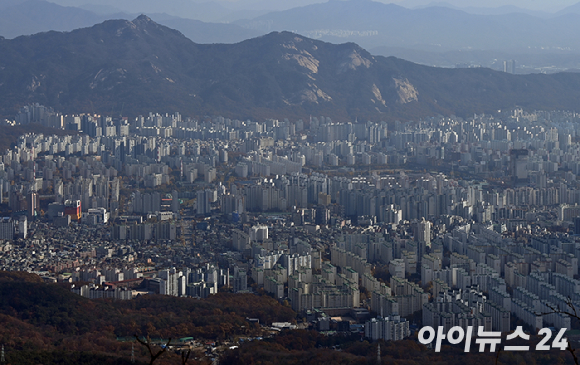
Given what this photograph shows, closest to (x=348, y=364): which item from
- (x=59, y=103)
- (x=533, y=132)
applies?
(x=533, y=132)

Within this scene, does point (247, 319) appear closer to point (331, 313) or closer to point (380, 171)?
point (331, 313)

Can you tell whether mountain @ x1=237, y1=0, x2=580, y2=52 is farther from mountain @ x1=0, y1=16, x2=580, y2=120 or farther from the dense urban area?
the dense urban area

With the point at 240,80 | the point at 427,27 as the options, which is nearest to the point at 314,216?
the point at 240,80

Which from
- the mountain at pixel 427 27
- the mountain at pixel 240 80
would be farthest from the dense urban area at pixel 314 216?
the mountain at pixel 427 27

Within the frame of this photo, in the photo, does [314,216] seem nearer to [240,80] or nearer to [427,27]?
[240,80]

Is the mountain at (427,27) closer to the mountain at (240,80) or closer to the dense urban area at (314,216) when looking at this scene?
the mountain at (240,80)

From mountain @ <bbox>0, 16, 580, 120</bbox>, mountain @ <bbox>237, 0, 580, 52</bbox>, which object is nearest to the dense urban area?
mountain @ <bbox>0, 16, 580, 120</bbox>
